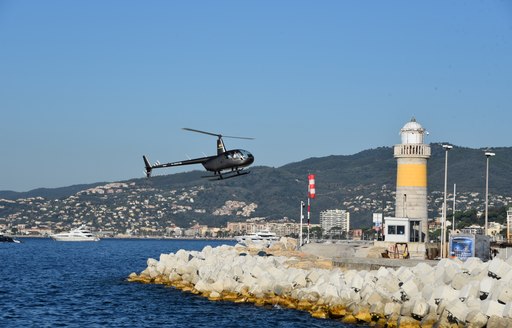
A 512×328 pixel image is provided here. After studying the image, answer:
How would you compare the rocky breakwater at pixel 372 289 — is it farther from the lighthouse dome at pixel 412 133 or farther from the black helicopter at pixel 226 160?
the lighthouse dome at pixel 412 133

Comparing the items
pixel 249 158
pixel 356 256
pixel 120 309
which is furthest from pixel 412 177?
pixel 120 309

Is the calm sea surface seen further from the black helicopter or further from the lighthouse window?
the lighthouse window

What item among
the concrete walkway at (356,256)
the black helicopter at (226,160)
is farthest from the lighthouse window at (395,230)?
the black helicopter at (226,160)

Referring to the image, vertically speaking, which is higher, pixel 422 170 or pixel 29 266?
pixel 422 170

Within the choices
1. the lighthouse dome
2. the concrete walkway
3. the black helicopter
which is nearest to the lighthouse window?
the concrete walkway

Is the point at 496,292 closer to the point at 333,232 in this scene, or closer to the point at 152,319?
the point at 152,319

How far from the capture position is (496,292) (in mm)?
30766

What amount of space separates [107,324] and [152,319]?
212 cm

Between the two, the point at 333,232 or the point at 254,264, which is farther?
the point at 333,232

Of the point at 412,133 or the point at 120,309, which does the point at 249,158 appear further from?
the point at 412,133

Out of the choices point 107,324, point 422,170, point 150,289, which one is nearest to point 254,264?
point 150,289

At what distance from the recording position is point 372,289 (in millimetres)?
35469

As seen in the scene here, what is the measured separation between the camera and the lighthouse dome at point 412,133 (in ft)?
194

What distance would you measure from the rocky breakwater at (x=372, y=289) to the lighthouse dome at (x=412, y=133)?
12.1 meters
